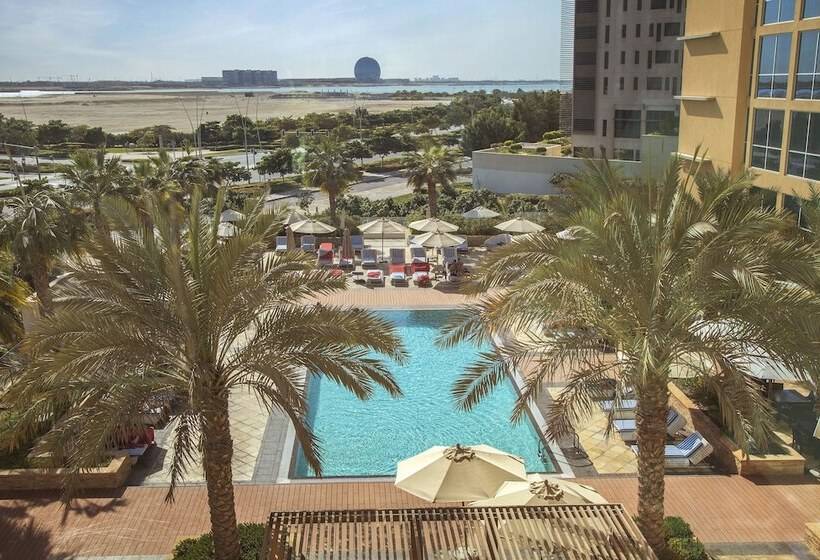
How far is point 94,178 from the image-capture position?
2338cm

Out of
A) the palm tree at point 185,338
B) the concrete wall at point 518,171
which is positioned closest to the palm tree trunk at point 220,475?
the palm tree at point 185,338

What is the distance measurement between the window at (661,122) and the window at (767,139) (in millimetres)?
15703

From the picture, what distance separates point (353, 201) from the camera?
3838cm

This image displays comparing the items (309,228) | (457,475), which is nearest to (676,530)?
(457,475)

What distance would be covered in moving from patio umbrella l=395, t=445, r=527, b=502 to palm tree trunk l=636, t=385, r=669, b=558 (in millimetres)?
1876

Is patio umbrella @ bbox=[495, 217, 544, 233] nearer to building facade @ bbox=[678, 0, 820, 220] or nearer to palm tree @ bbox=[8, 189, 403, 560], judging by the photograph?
building facade @ bbox=[678, 0, 820, 220]

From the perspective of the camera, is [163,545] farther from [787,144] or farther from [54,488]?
[787,144]

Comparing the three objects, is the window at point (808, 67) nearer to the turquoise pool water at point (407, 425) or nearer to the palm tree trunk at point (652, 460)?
the turquoise pool water at point (407, 425)

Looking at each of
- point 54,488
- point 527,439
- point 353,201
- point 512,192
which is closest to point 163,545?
point 54,488

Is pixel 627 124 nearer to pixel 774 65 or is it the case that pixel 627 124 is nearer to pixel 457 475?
pixel 774 65

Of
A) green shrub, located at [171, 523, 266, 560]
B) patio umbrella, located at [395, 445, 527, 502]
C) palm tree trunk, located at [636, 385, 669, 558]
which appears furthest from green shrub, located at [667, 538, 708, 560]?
green shrub, located at [171, 523, 266, 560]

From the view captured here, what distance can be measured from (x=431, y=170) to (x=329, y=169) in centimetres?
456

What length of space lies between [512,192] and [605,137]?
7.59 meters

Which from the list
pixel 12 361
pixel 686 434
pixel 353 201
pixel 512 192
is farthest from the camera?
pixel 512 192
